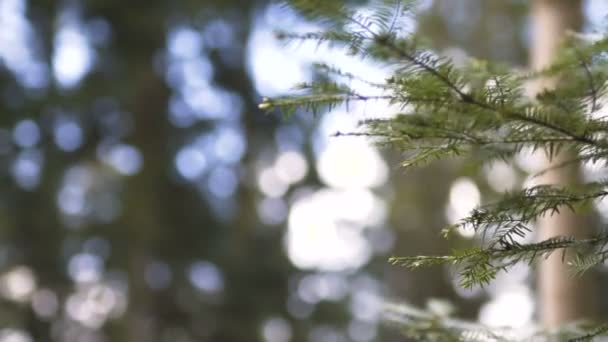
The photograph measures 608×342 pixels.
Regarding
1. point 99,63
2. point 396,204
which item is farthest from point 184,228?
point 396,204

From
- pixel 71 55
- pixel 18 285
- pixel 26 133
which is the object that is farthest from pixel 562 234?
pixel 18 285

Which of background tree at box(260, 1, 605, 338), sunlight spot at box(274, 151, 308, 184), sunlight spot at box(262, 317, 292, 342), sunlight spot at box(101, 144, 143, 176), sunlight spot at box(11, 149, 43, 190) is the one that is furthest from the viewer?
sunlight spot at box(262, 317, 292, 342)

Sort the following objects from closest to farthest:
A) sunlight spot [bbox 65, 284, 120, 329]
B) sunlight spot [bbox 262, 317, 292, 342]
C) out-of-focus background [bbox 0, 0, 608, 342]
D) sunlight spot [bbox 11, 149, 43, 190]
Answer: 1. out-of-focus background [bbox 0, 0, 608, 342]
2. sunlight spot [bbox 11, 149, 43, 190]
3. sunlight spot [bbox 262, 317, 292, 342]
4. sunlight spot [bbox 65, 284, 120, 329]

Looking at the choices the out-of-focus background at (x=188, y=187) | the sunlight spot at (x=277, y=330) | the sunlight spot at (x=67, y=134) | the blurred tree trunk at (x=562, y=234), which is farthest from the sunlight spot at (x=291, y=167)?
the blurred tree trunk at (x=562, y=234)

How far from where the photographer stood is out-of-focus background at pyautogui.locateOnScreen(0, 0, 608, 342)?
5.16 meters

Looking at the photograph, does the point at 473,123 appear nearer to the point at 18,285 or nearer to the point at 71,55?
the point at 71,55

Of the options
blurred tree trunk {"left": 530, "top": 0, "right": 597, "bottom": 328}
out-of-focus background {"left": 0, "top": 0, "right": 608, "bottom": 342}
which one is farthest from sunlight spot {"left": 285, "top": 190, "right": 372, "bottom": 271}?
blurred tree trunk {"left": 530, "top": 0, "right": 597, "bottom": 328}

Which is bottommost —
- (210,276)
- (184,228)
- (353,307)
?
(353,307)

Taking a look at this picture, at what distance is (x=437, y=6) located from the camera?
18.9 feet

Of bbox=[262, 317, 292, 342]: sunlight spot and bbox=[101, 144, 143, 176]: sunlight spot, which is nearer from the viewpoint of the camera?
bbox=[101, 144, 143, 176]: sunlight spot

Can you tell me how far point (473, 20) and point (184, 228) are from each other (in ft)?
11.2

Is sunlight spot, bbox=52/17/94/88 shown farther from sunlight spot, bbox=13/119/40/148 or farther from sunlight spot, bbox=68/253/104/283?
sunlight spot, bbox=68/253/104/283

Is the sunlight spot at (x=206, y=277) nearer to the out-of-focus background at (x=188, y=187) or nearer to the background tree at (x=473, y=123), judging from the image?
the out-of-focus background at (x=188, y=187)

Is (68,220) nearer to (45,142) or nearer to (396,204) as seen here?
(45,142)
